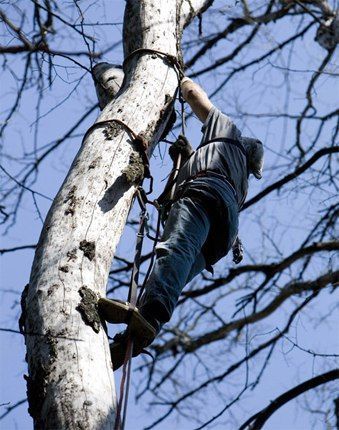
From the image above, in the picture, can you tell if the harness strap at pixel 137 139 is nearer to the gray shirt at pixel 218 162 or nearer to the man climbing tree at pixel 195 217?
the man climbing tree at pixel 195 217

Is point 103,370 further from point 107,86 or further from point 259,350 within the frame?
point 259,350

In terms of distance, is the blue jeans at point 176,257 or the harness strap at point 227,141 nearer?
the blue jeans at point 176,257

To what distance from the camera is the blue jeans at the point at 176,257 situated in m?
3.49

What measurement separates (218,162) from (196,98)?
1.31 ft

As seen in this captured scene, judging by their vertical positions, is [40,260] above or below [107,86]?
below

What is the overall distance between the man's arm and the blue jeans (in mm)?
638

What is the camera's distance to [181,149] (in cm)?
458

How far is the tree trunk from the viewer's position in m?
2.68

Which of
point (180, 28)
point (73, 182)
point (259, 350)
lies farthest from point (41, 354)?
point (259, 350)

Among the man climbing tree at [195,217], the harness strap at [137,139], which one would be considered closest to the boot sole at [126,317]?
the man climbing tree at [195,217]

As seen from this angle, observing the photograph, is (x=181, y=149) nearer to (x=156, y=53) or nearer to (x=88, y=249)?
(x=156, y=53)

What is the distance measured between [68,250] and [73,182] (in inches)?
15.0

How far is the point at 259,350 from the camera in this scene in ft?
20.5

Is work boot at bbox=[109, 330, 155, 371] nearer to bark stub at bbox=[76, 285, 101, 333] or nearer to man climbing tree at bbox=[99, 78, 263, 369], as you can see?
man climbing tree at bbox=[99, 78, 263, 369]
